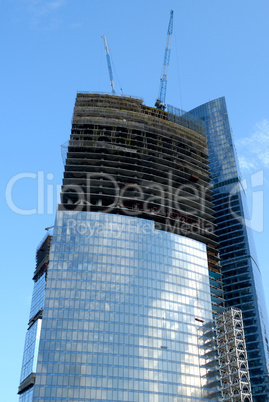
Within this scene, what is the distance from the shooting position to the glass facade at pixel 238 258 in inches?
5463

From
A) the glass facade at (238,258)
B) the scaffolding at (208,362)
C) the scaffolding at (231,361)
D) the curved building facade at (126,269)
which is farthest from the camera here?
the glass facade at (238,258)

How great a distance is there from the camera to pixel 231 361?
114m

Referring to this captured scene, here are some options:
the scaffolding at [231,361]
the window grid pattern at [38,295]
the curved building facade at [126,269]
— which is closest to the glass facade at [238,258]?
the curved building facade at [126,269]

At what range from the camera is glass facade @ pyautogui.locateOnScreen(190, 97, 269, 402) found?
13875 cm

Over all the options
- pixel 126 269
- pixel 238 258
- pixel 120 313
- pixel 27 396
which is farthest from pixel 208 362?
pixel 238 258

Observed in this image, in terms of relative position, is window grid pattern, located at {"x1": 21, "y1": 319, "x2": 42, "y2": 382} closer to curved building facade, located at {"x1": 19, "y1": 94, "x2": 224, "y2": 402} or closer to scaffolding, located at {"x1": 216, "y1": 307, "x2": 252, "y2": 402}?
curved building facade, located at {"x1": 19, "y1": 94, "x2": 224, "y2": 402}

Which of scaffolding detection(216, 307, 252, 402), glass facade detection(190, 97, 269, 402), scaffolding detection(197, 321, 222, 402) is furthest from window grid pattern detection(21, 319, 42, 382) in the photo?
glass facade detection(190, 97, 269, 402)

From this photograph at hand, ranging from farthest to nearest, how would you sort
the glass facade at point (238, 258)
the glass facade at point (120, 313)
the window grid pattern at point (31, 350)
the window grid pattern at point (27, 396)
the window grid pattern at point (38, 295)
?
the glass facade at point (238, 258) < the window grid pattern at point (38, 295) < the window grid pattern at point (31, 350) < the window grid pattern at point (27, 396) < the glass facade at point (120, 313)

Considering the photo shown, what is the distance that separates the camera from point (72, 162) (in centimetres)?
13312

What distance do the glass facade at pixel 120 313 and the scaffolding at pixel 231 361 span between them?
244 inches

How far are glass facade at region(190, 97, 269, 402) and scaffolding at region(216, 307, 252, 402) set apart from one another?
70.4ft

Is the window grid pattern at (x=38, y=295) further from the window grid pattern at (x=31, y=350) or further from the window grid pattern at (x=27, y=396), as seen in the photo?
the window grid pattern at (x=27, y=396)

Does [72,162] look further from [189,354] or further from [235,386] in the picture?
[235,386]

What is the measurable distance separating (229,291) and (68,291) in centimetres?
7151
